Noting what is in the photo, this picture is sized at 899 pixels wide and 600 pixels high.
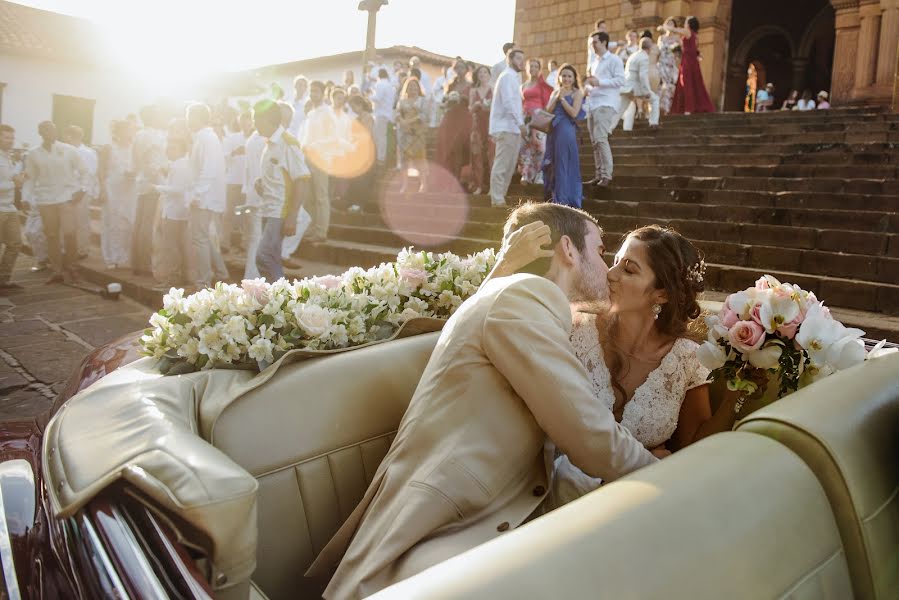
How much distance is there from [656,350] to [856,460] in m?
1.19

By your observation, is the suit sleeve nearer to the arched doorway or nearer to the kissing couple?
the kissing couple

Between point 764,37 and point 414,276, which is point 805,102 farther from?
point 414,276

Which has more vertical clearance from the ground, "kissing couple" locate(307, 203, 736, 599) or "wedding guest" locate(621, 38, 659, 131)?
"wedding guest" locate(621, 38, 659, 131)

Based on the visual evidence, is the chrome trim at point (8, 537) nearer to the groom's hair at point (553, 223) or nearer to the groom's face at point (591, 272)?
the groom's hair at point (553, 223)

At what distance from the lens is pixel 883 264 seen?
5980 millimetres

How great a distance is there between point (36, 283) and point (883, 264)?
983 cm

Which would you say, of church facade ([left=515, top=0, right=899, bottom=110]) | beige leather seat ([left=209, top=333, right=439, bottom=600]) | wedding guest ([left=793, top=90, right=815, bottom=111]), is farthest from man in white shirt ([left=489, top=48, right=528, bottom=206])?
wedding guest ([left=793, top=90, right=815, bottom=111])

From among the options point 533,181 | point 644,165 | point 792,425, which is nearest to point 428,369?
point 792,425

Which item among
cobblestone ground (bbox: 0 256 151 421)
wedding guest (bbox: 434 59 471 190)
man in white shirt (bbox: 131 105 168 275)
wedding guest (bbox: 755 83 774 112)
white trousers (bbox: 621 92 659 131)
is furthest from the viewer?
wedding guest (bbox: 755 83 774 112)

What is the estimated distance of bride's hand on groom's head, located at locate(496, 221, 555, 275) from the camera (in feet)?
7.35

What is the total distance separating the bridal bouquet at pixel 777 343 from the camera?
84.4 inches

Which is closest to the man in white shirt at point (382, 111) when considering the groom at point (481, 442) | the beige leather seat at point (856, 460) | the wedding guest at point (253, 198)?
the wedding guest at point (253, 198)

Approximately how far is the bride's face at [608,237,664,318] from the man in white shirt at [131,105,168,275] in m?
7.54

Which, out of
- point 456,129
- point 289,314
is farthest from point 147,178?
point 289,314
